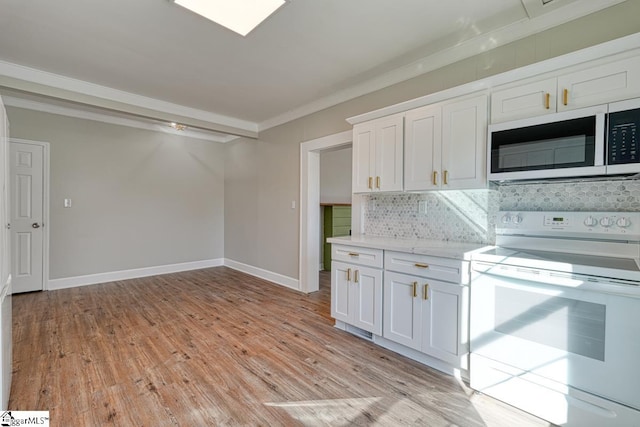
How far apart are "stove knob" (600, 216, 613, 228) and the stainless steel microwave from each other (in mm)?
371

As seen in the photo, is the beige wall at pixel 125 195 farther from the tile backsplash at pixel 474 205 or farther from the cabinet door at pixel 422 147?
the cabinet door at pixel 422 147

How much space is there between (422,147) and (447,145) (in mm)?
223

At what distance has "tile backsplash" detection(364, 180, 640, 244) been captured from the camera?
75.8 inches

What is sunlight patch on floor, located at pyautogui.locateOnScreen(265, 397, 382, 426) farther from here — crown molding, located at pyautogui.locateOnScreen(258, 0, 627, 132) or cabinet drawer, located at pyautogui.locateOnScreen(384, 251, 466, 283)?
crown molding, located at pyautogui.locateOnScreen(258, 0, 627, 132)

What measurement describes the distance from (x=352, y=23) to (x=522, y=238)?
215 centimetres

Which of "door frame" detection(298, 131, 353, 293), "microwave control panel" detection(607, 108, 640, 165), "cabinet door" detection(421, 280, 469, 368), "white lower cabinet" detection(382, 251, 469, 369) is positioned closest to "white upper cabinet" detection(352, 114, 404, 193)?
"white lower cabinet" detection(382, 251, 469, 369)

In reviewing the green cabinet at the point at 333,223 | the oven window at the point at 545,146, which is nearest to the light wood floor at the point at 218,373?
the oven window at the point at 545,146

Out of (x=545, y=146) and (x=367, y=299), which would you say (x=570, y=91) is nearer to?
(x=545, y=146)

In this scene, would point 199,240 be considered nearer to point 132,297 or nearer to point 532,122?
point 132,297

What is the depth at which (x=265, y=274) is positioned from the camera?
16.7 feet

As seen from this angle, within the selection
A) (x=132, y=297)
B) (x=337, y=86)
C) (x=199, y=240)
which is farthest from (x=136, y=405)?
(x=199, y=240)

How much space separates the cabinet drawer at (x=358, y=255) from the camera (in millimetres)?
2633

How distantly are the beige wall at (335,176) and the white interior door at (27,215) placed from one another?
464cm

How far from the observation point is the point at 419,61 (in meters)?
2.88
